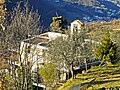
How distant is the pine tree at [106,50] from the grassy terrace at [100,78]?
998 millimetres

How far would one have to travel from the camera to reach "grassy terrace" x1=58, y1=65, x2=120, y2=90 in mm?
23625

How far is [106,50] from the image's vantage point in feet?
98.9

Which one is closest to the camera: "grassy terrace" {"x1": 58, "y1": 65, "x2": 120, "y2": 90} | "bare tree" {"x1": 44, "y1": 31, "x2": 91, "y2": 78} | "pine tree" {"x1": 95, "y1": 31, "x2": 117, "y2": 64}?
"grassy terrace" {"x1": 58, "y1": 65, "x2": 120, "y2": 90}

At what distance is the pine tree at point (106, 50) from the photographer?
2997 cm

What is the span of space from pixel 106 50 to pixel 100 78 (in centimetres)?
480

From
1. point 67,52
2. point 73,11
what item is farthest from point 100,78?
point 73,11

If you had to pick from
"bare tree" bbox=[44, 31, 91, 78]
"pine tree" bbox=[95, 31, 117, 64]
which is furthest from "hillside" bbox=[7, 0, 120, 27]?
"pine tree" bbox=[95, 31, 117, 64]

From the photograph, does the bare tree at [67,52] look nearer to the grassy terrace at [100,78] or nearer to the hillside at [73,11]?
the grassy terrace at [100,78]

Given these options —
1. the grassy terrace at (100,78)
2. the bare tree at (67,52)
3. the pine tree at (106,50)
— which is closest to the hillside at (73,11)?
the bare tree at (67,52)

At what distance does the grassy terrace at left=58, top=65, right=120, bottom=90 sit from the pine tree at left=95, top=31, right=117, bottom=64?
3.28 ft

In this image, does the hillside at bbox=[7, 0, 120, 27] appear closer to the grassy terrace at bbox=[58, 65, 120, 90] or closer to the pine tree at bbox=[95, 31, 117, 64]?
the pine tree at bbox=[95, 31, 117, 64]

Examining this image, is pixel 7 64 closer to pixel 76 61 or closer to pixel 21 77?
pixel 21 77

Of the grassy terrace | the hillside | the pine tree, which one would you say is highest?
the pine tree

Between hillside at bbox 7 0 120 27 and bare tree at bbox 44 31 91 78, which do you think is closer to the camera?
bare tree at bbox 44 31 91 78
